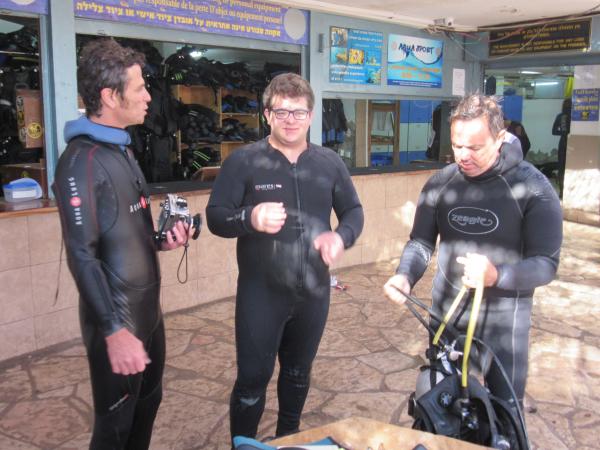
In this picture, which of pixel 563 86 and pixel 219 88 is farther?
pixel 563 86

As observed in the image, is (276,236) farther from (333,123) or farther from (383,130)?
(383,130)

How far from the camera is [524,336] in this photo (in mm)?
2207

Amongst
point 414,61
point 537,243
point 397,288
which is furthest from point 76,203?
point 414,61

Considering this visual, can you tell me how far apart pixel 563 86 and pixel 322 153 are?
535 inches

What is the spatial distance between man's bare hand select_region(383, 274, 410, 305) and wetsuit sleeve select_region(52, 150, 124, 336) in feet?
2.92

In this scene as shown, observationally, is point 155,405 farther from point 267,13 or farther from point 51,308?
point 267,13

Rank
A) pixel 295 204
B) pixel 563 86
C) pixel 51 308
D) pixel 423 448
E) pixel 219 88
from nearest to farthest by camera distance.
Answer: pixel 423 448 < pixel 295 204 < pixel 51 308 < pixel 219 88 < pixel 563 86

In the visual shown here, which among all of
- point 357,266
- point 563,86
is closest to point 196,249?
point 357,266

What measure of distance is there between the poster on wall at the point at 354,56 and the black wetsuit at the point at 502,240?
402 cm

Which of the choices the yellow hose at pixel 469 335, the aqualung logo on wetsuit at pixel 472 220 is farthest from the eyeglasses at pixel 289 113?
the yellow hose at pixel 469 335

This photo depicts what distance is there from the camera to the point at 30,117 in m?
4.21

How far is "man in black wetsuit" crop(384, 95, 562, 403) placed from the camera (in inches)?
81.1

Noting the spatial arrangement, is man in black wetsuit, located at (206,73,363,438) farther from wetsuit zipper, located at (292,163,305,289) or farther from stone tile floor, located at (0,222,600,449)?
stone tile floor, located at (0,222,600,449)

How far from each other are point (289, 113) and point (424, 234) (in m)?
0.72
